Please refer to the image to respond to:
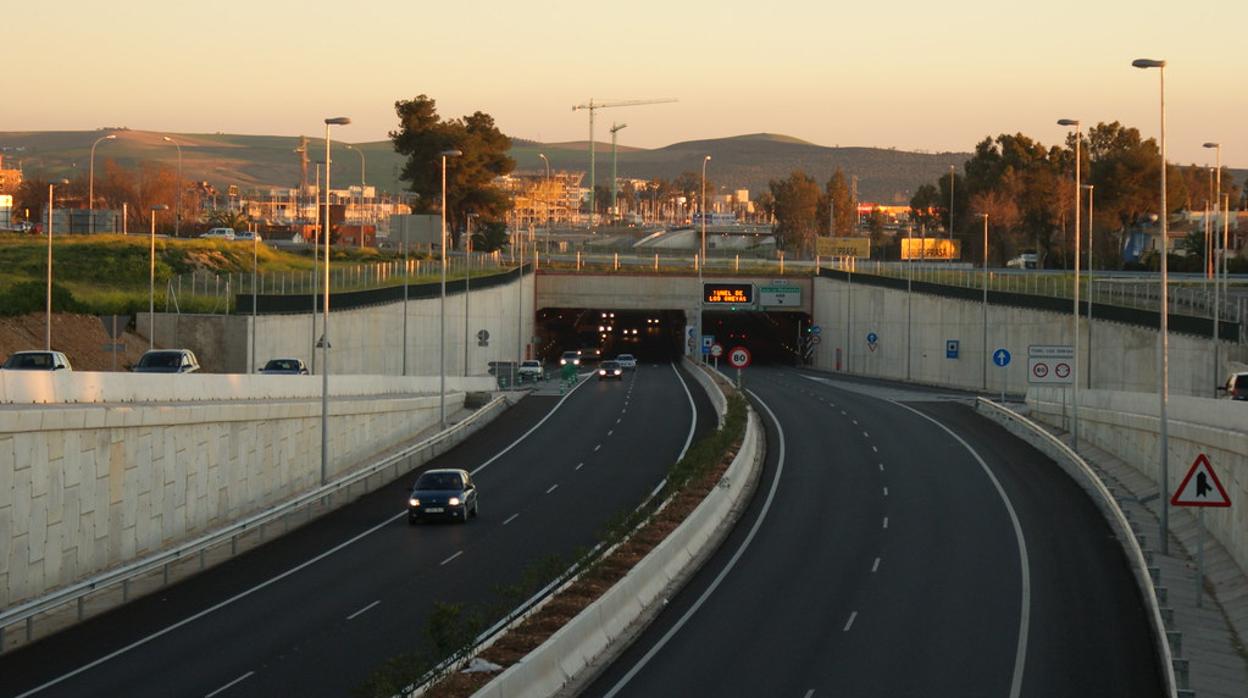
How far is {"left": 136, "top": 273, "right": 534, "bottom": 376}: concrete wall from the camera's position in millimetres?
56472

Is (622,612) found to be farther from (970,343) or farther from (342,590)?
(970,343)

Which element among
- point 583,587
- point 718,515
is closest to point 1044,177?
point 718,515

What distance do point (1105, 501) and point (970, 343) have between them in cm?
4309

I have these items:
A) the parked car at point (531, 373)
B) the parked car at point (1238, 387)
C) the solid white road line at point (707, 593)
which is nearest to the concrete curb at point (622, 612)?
the solid white road line at point (707, 593)

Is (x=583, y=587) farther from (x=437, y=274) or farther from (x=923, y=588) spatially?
(x=437, y=274)

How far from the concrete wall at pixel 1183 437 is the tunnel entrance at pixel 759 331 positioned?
76740 millimetres

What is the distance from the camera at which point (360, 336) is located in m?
64.6

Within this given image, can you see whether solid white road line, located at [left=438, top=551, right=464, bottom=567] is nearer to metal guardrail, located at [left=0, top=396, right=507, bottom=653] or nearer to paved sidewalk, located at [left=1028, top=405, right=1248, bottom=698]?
metal guardrail, located at [left=0, top=396, right=507, bottom=653]

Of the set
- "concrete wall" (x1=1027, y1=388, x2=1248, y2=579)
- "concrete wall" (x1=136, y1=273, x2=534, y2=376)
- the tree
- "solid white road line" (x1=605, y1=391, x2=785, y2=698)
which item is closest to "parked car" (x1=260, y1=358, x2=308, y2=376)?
"concrete wall" (x1=136, y1=273, x2=534, y2=376)

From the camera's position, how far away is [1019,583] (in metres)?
30.7

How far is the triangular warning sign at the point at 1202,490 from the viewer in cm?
2805

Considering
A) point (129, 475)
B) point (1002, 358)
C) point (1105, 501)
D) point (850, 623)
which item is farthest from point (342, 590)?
point (1002, 358)

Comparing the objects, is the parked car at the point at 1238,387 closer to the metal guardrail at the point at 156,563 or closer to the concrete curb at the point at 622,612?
the concrete curb at the point at 622,612

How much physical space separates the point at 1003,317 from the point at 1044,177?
8385cm
